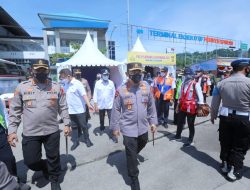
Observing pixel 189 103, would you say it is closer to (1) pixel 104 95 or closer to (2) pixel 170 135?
(2) pixel 170 135

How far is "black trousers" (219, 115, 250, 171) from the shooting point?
12.1 ft

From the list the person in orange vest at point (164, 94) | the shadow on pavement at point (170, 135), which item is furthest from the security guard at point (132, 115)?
the person in orange vest at point (164, 94)

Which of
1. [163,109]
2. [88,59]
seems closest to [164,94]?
[163,109]

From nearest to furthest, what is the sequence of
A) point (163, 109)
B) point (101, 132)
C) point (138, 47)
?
point (101, 132) → point (163, 109) → point (138, 47)

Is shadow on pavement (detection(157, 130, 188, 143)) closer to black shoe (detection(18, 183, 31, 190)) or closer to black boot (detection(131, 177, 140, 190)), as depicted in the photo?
black boot (detection(131, 177, 140, 190))

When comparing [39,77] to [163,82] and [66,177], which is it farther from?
[163,82]

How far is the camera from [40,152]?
11.8 ft

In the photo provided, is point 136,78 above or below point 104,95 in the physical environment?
above

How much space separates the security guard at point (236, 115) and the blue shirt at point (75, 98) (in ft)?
10.5

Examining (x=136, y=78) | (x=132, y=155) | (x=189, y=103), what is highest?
(x=136, y=78)

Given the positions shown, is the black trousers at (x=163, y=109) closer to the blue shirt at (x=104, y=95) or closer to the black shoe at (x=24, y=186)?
the blue shirt at (x=104, y=95)

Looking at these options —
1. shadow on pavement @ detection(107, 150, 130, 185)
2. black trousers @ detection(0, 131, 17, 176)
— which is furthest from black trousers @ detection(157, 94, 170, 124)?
black trousers @ detection(0, 131, 17, 176)

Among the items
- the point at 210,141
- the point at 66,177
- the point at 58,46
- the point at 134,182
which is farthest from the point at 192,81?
the point at 58,46

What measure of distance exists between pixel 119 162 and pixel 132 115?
1.58 metres
